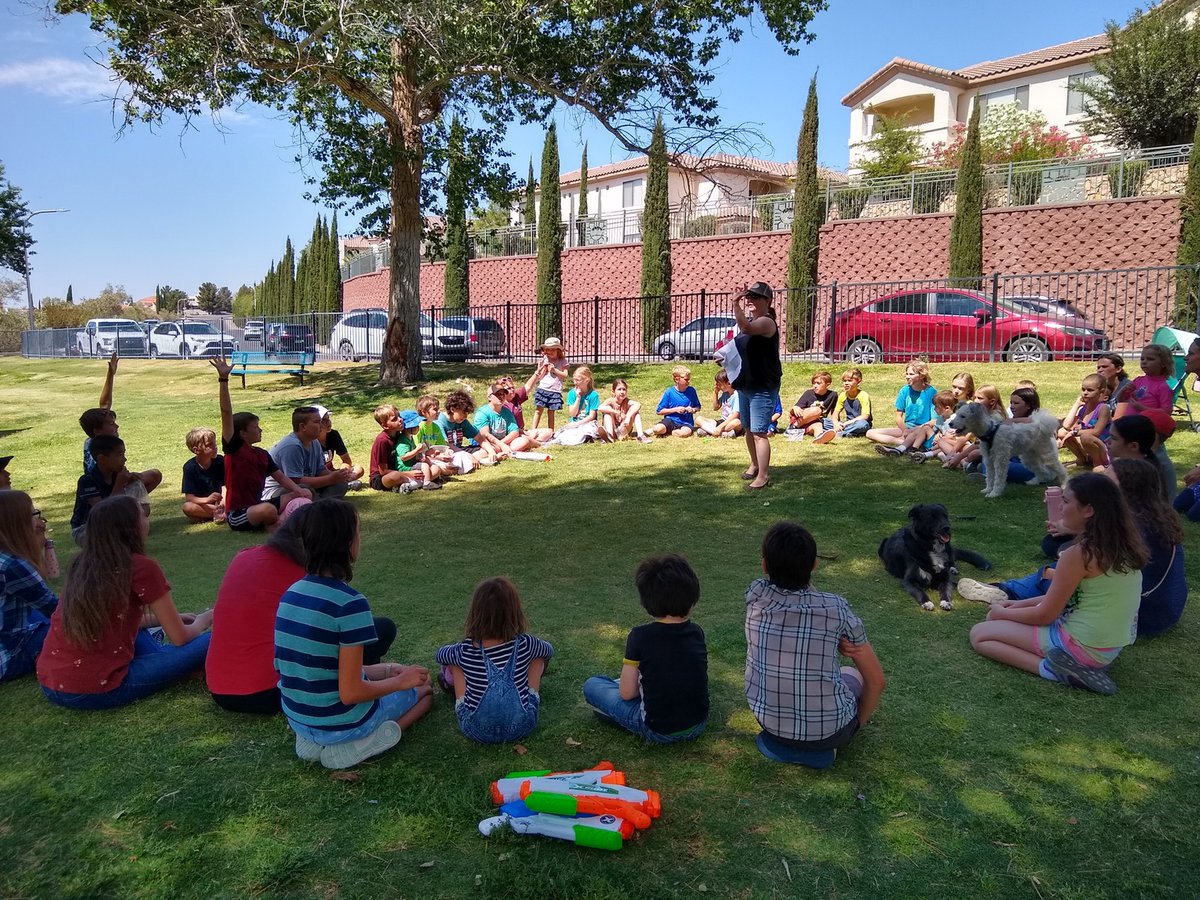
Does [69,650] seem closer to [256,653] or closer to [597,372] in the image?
[256,653]

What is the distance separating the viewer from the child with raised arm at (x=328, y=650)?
3.33 m

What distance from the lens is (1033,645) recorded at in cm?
420

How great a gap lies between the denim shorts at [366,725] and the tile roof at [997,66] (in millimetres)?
41357

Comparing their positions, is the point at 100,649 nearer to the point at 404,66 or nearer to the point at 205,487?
the point at 205,487

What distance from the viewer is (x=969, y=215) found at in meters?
23.3

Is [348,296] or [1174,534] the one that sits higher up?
[348,296]

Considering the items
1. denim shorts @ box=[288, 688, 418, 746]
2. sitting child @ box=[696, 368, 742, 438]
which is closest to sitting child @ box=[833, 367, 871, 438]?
sitting child @ box=[696, 368, 742, 438]

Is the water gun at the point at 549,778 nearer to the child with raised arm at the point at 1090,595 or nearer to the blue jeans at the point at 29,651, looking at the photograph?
the child with raised arm at the point at 1090,595

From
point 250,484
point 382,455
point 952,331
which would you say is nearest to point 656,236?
point 952,331

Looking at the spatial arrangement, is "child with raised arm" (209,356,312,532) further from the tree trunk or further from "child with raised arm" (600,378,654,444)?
the tree trunk

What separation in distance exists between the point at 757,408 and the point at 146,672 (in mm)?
5744

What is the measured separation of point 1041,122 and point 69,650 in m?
38.8

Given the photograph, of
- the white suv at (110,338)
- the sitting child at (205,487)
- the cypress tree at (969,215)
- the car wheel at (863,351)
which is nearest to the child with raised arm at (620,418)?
the sitting child at (205,487)

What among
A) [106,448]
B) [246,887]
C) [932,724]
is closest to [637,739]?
[932,724]
